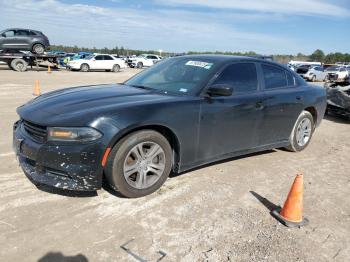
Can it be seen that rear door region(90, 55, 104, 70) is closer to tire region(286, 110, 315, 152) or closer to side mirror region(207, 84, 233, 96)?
tire region(286, 110, 315, 152)

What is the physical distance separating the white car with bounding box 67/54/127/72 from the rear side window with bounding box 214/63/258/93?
26.6m

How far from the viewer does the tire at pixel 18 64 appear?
2402cm

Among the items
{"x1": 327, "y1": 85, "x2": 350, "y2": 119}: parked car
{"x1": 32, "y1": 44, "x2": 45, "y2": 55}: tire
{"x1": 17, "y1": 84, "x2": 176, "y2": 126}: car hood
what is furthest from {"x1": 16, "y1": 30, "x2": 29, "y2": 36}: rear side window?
{"x1": 17, "y1": 84, "x2": 176, "y2": 126}: car hood

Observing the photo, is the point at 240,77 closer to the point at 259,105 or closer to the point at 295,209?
the point at 259,105

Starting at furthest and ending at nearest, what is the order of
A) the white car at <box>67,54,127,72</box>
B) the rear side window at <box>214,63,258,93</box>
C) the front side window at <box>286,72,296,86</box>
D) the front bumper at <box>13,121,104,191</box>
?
the white car at <box>67,54,127,72</box> → the front side window at <box>286,72,296,86</box> → the rear side window at <box>214,63,258,93</box> → the front bumper at <box>13,121,104,191</box>

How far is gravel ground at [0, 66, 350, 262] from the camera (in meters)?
3.05

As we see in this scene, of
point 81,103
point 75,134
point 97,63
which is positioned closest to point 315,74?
point 97,63

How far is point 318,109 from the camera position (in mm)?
6465

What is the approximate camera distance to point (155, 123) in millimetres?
3900

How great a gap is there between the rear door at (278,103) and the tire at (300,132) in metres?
0.17

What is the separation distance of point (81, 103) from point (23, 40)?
23.5m

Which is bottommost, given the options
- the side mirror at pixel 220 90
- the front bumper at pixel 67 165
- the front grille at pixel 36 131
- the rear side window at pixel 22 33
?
the front bumper at pixel 67 165

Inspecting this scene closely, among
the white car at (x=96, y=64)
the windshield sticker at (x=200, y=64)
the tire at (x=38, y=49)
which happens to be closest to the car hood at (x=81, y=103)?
the windshield sticker at (x=200, y=64)

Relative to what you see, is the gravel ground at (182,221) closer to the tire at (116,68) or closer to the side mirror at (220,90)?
the side mirror at (220,90)
